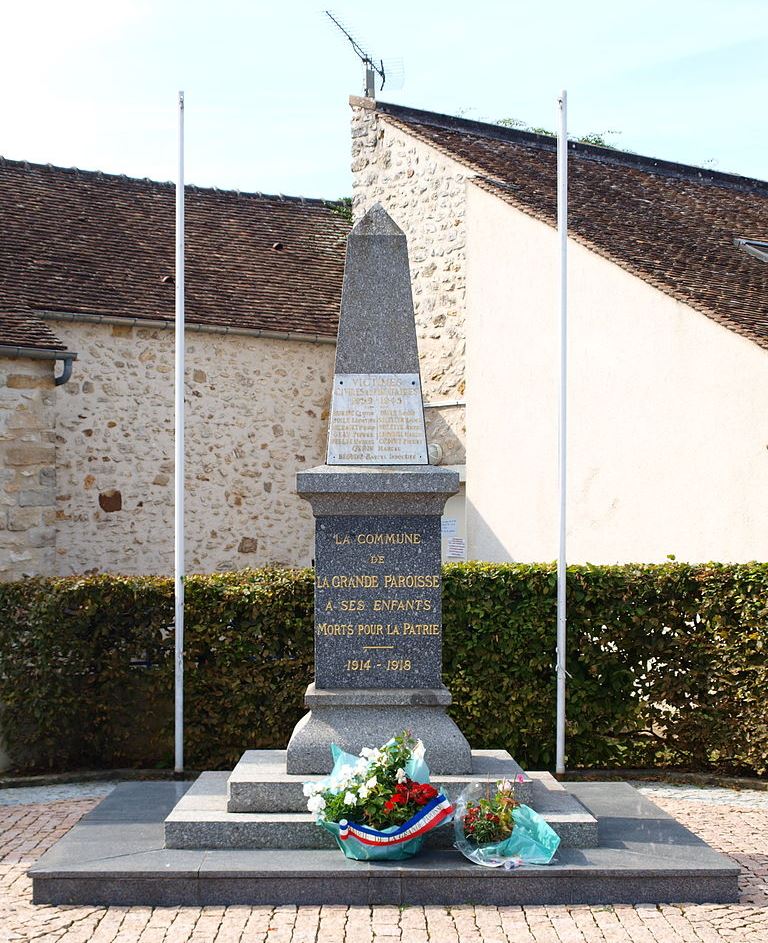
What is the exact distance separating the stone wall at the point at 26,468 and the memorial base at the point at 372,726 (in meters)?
5.84

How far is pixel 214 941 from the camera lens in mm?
5172

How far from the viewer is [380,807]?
578 centimetres

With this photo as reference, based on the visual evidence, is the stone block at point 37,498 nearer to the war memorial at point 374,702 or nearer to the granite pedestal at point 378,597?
the war memorial at point 374,702

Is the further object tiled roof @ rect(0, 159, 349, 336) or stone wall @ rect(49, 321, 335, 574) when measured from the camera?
tiled roof @ rect(0, 159, 349, 336)

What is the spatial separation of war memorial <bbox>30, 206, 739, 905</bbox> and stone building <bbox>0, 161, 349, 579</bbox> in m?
6.42

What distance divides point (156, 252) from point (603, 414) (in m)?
6.33

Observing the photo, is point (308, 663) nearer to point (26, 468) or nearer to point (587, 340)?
point (26, 468)

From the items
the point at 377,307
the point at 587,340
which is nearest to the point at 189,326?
the point at 587,340

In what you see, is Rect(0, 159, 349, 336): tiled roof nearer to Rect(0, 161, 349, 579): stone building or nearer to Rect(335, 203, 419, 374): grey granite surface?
Rect(0, 161, 349, 579): stone building

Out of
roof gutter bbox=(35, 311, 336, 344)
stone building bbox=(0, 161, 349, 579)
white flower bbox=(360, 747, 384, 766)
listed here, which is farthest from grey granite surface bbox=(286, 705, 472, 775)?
roof gutter bbox=(35, 311, 336, 344)

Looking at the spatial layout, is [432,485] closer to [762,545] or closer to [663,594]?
[663,594]

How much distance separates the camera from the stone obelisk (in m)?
6.66

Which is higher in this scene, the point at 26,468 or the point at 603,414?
the point at 603,414

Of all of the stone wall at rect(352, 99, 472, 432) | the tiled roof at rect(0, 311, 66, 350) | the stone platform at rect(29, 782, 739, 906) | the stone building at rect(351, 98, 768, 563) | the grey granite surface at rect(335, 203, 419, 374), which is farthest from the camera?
the stone wall at rect(352, 99, 472, 432)
